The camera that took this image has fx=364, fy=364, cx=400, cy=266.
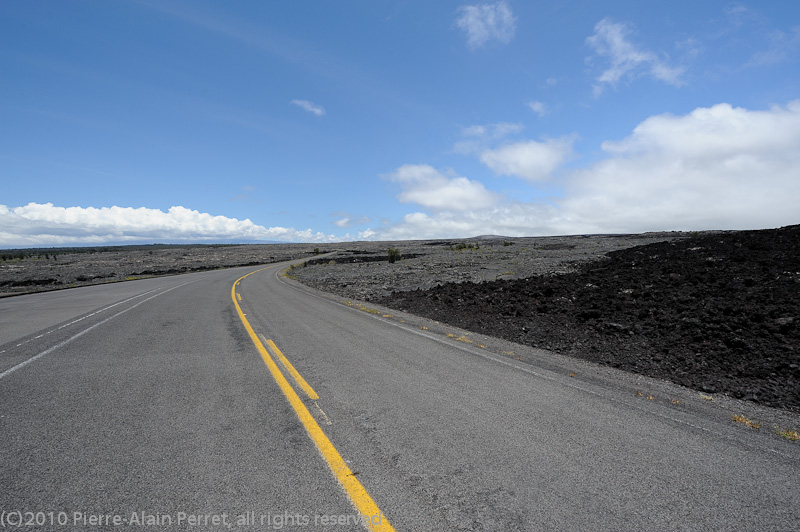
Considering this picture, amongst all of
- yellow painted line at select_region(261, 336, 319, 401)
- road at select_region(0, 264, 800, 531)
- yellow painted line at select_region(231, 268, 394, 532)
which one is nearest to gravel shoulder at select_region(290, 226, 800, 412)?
road at select_region(0, 264, 800, 531)

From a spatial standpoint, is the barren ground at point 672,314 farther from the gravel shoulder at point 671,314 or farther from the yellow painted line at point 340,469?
the yellow painted line at point 340,469

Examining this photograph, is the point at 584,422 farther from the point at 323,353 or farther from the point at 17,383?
the point at 17,383

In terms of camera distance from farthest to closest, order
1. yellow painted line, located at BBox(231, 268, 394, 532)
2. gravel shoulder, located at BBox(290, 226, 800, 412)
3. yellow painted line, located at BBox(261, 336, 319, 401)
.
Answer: gravel shoulder, located at BBox(290, 226, 800, 412) < yellow painted line, located at BBox(261, 336, 319, 401) < yellow painted line, located at BBox(231, 268, 394, 532)

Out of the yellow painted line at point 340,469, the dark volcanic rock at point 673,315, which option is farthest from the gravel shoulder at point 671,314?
the yellow painted line at point 340,469

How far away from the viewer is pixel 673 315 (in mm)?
9000

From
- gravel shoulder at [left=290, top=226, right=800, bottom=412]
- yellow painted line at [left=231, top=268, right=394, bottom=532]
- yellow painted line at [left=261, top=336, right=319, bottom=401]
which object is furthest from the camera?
gravel shoulder at [left=290, top=226, right=800, bottom=412]

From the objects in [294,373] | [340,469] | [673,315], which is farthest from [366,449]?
[673,315]

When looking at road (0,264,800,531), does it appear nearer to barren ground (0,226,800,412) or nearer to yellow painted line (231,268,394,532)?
yellow painted line (231,268,394,532)

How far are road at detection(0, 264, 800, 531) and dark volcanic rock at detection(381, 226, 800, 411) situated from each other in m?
1.58

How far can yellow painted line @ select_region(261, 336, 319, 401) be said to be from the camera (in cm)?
492

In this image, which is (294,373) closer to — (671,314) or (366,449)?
(366,449)

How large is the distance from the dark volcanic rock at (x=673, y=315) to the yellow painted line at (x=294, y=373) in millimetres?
5360

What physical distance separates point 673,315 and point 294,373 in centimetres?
904

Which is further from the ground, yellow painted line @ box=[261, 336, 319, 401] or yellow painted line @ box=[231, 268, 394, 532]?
yellow painted line @ box=[231, 268, 394, 532]
